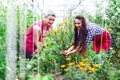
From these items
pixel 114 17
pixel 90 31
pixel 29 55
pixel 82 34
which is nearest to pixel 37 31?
pixel 29 55

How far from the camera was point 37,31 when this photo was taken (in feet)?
13.5

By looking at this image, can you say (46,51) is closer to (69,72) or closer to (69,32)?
(69,72)

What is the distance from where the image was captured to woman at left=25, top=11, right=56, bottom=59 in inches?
163

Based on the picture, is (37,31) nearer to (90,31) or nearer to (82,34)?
(82,34)

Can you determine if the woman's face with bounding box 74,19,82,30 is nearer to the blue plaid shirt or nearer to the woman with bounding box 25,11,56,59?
the blue plaid shirt

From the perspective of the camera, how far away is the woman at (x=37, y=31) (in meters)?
4.15

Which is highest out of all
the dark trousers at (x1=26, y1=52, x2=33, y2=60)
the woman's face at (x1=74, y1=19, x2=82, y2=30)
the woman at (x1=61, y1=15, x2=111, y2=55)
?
the woman's face at (x1=74, y1=19, x2=82, y2=30)

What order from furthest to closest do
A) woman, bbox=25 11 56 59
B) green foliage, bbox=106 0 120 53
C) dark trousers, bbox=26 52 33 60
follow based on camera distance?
green foliage, bbox=106 0 120 53, dark trousers, bbox=26 52 33 60, woman, bbox=25 11 56 59

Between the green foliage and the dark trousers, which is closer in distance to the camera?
the dark trousers

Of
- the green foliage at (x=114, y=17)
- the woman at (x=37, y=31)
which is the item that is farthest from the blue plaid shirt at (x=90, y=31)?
the green foliage at (x=114, y=17)

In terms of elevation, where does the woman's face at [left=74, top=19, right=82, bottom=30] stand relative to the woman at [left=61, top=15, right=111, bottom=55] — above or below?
above

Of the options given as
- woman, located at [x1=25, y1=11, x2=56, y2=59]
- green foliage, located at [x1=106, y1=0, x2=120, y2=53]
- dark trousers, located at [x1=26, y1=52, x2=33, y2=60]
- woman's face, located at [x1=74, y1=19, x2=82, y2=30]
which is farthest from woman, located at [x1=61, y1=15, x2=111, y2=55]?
green foliage, located at [x1=106, y1=0, x2=120, y2=53]

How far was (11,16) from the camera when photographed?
51.5 inches

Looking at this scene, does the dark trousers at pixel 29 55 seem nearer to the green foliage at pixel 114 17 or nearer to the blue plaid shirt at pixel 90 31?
the blue plaid shirt at pixel 90 31
